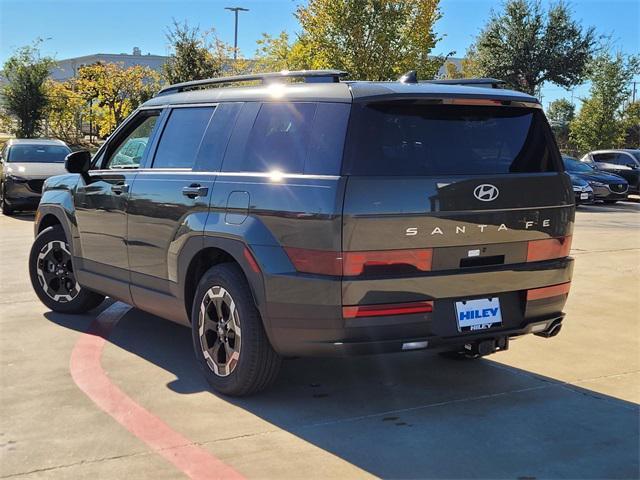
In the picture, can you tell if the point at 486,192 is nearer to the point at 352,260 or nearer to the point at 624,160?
the point at 352,260

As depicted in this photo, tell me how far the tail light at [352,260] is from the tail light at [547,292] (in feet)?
2.73

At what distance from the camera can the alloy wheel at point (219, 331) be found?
435 centimetres

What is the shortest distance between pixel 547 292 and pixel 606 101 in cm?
3208

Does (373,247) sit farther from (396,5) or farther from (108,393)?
(396,5)

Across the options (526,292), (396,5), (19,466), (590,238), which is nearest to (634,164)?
(396,5)

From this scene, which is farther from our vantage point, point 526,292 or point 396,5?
point 396,5

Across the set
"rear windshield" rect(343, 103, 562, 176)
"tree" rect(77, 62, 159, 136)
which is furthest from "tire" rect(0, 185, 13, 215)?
"tree" rect(77, 62, 159, 136)

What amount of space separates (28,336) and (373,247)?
3.47 m

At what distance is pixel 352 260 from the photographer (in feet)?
12.3

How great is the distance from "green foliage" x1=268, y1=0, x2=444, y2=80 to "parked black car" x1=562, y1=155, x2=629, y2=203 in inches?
239

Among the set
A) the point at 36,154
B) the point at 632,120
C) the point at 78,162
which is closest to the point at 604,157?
the point at 632,120

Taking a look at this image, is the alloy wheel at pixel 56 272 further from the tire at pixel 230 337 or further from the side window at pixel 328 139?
the side window at pixel 328 139

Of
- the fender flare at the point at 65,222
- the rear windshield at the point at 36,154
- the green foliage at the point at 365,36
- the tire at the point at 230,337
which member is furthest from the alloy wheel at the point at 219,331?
the green foliage at the point at 365,36

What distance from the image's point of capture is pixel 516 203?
165 inches
